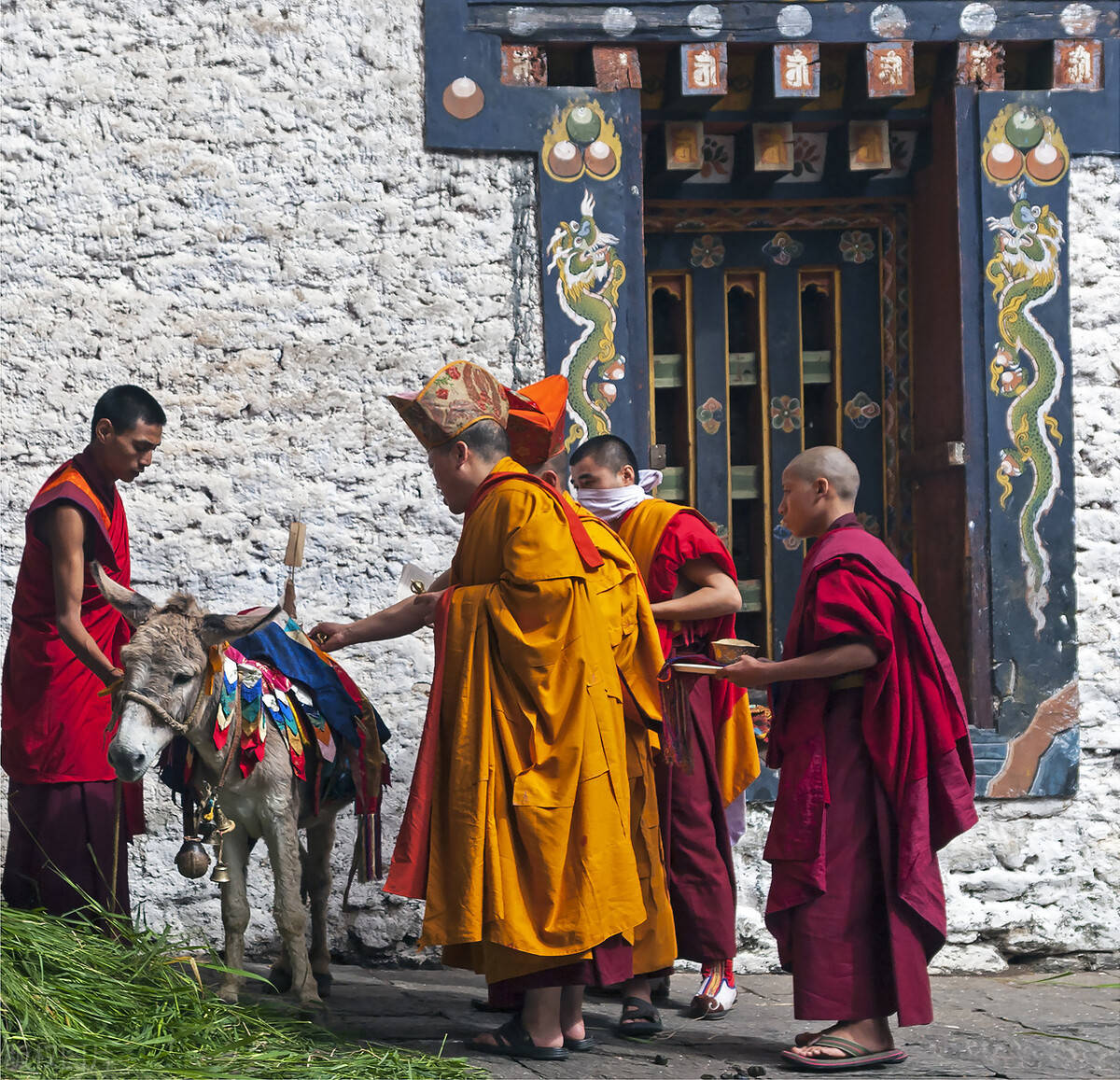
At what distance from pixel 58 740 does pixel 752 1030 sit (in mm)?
2239

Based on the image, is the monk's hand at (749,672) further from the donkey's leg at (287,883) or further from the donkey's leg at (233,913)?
the donkey's leg at (233,913)

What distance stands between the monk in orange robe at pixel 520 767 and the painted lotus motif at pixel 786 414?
208cm

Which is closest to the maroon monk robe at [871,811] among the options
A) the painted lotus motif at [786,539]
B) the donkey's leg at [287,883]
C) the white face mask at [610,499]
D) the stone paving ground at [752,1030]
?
the stone paving ground at [752,1030]

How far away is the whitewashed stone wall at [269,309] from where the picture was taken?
5094 millimetres

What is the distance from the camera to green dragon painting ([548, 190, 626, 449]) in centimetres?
523

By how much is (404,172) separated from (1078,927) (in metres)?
3.77

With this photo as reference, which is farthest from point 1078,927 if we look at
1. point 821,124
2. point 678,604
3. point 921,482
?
point 821,124

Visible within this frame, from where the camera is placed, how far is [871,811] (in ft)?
12.4

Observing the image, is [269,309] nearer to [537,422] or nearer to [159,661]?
[537,422]

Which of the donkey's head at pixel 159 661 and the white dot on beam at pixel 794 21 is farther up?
the white dot on beam at pixel 794 21

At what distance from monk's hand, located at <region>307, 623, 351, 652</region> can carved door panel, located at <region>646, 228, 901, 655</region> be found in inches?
77.7

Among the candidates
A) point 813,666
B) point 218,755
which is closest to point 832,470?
point 813,666

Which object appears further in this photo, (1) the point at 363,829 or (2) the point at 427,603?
(1) the point at 363,829

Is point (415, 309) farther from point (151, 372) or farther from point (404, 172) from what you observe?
point (151, 372)
